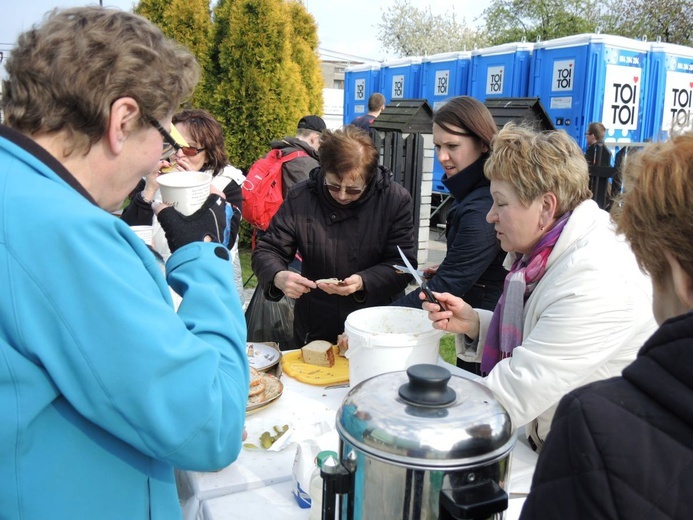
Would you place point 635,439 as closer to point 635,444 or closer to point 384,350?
point 635,444

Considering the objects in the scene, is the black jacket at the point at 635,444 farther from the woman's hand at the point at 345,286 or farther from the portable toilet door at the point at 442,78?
the portable toilet door at the point at 442,78

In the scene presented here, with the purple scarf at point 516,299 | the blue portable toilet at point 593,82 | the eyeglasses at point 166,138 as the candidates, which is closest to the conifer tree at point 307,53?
the blue portable toilet at point 593,82

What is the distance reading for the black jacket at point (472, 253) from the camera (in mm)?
2631

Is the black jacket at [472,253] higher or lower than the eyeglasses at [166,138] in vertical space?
lower

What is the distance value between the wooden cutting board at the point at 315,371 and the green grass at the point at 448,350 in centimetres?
231

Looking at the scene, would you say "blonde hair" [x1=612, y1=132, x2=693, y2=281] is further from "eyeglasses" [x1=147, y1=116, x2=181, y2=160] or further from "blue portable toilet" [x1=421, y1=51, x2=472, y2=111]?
"blue portable toilet" [x1=421, y1=51, x2=472, y2=111]

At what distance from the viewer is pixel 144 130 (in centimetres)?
110

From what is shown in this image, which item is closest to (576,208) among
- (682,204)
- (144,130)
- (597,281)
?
(597,281)

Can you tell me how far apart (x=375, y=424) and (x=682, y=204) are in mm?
623

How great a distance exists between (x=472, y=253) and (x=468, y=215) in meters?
0.18

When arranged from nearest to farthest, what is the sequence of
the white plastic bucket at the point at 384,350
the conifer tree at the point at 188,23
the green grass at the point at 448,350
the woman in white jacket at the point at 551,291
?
the woman in white jacket at the point at 551,291 < the white plastic bucket at the point at 384,350 < the green grass at the point at 448,350 < the conifer tree at the point at 188,23

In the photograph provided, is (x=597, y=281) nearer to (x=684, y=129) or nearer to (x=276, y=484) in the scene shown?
(x=684, y=129)

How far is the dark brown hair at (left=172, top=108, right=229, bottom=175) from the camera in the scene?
10.7 ft

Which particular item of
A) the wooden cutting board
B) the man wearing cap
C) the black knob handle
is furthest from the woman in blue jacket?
the man wearing cap
